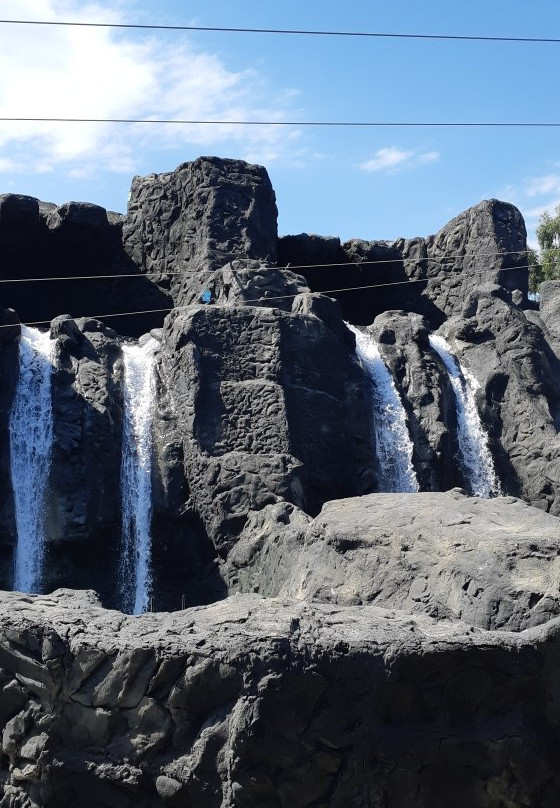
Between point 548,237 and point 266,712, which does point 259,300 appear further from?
point 548,237

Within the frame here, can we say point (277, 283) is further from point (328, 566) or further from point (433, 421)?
point (328, 566)

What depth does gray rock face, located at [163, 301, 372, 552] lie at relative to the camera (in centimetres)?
1592

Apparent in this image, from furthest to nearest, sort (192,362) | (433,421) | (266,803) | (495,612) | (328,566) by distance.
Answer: (433,421)
(192,362)
(328,566)
(495,612)
(266,803)

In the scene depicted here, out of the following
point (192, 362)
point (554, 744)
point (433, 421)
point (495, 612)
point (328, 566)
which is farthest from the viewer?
point (433, 421)

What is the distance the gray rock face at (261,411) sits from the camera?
15.9 meters

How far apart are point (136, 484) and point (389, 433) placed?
4048 millimetres

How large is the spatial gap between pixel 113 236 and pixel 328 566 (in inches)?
470

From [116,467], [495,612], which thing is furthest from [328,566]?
[116,467]

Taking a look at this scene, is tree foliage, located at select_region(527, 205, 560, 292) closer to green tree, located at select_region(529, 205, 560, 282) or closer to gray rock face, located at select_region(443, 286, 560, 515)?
green tree, located at select_region(529, 205, 560, 282)

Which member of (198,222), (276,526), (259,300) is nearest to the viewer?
(276,526)

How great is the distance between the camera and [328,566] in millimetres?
12266

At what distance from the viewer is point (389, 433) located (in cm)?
1836

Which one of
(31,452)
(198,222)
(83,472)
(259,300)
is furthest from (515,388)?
(31,452)

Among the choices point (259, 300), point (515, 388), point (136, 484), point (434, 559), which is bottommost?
point (434, 559)
